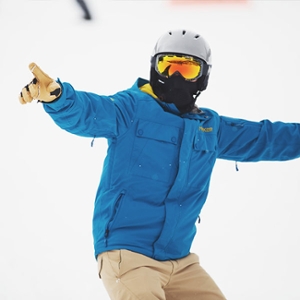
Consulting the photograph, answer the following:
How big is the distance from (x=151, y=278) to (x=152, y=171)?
0.48 metres

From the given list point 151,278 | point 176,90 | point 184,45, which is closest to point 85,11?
point 184,45

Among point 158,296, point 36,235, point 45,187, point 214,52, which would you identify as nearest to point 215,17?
point 214,52

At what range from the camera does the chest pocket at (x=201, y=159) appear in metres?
2.38

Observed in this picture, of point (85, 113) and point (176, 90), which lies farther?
point (176, 90)

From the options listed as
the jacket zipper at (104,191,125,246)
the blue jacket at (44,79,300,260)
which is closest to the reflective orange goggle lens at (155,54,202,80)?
the blue jacket at (44,79,300,260)

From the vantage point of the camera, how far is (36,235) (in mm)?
3965

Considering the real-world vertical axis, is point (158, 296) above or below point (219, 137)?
below

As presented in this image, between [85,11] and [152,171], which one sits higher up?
[85,11]

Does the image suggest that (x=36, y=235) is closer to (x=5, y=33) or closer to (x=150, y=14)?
(x=5, y=33)

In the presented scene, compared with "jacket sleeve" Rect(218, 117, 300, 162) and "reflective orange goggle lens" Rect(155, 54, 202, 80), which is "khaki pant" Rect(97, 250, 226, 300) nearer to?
"jacket sleeve" Rect(218, 117, 300, 162)

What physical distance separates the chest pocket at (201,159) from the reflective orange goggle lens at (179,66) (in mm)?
321

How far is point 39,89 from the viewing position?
194 cm

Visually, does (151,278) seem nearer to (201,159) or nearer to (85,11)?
(201,159)

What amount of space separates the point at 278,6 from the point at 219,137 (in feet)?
7.61
